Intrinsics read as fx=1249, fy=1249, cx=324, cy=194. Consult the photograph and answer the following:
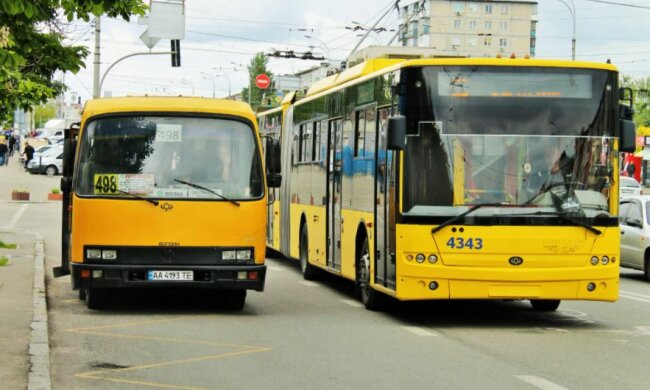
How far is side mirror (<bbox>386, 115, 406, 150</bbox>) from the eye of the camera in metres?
13.5

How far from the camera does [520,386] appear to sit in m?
9.72

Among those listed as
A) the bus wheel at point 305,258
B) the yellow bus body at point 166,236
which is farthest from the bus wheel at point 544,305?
the bus wheel at point 305,258

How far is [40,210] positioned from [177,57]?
7.40 metres

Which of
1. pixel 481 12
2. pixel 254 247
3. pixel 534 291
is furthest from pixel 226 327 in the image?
pixel 481 12

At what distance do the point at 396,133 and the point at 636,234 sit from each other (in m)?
10.9

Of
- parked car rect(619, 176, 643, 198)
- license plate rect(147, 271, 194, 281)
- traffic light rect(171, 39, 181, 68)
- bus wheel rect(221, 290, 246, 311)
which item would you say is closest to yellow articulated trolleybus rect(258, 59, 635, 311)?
bus wheel rect(221, 290, 246, 311)

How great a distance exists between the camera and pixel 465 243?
13.8m

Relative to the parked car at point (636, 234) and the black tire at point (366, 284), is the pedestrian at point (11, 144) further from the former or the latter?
the black tire at point (366, 284)

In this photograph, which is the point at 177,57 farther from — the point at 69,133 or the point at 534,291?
the point at 534,291

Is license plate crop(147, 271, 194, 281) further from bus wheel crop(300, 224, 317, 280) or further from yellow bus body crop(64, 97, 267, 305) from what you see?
bus wheel crop(300, 224, 317, 280)

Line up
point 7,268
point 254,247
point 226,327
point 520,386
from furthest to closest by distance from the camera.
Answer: point 7,268 < point 254,247 < point 226,327 < point 520,386

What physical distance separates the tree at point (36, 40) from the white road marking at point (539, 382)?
16.6 ft

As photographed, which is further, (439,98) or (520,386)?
(439,98)

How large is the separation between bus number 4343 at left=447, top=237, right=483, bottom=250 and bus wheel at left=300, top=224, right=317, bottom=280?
23.3 feet
